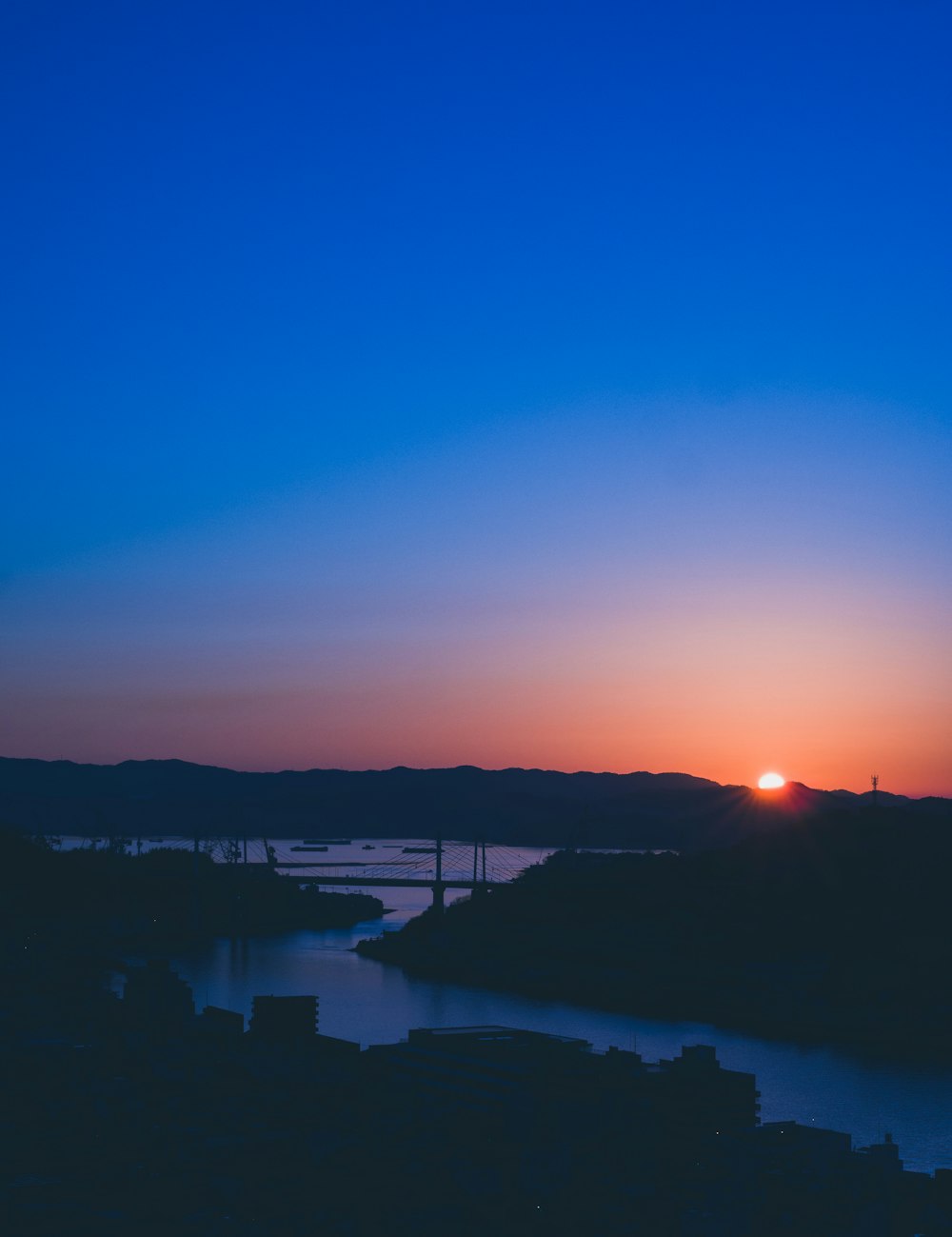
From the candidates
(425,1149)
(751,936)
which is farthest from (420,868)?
(425,1149)

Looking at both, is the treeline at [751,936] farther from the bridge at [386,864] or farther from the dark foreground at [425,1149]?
the dark foreground at [425,1149]

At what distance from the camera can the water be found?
15.0m

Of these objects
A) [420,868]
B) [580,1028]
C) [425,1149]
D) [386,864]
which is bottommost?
[580,1028]

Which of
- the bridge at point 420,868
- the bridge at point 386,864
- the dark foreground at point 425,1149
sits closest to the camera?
the dark foreground at point 425,1149

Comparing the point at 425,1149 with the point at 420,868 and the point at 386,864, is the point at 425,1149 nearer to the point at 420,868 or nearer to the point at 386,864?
the point at 386,864

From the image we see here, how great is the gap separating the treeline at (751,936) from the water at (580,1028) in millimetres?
1170

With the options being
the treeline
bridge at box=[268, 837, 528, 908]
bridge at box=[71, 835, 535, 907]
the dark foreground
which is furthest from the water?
bridge at box=[268, 837, 528, 908]

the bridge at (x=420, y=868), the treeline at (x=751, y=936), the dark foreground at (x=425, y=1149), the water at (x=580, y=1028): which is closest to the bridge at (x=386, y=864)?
the bridge at (x=420, y=868)

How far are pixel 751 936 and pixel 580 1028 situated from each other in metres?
7.92

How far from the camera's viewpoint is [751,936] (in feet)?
93.7

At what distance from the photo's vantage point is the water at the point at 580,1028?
15.0 m

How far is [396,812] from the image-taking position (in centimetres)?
8412

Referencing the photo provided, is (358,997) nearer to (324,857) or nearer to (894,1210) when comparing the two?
(894,1210)

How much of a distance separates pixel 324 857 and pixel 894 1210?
58.4 meters
